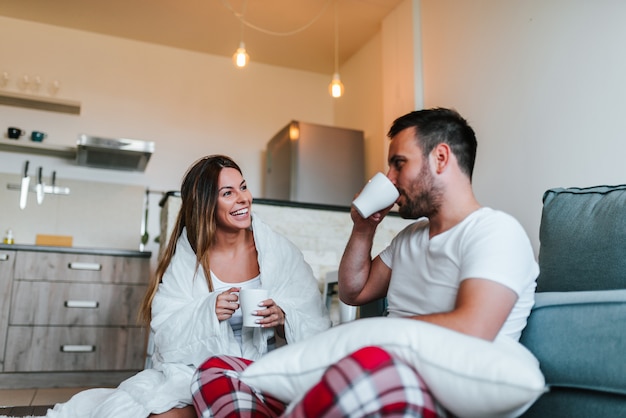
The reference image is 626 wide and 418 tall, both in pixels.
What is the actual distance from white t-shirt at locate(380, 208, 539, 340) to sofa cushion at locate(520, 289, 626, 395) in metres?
0.04

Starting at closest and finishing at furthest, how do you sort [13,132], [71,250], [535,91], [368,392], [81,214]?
[368,392], [535,91], [71,250], [13,132], [81,214]

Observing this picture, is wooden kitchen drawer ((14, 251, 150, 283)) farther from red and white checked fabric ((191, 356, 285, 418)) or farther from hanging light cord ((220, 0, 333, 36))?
red and white checked fabric ((191, 356, 285, 418))

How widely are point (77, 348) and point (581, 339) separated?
10.0 feet

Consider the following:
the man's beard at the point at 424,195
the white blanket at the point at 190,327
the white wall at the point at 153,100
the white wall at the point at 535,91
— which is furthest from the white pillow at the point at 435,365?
the white wall at the point at 153,100

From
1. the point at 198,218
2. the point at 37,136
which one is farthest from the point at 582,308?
the point at 37,136

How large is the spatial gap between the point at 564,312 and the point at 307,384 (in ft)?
1.92

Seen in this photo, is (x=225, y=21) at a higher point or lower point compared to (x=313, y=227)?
higher

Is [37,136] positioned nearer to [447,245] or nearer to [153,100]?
[153,100]

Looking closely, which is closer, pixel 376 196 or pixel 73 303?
pixel 376 196

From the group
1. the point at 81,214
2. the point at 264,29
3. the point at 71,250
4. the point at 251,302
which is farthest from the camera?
the point at 264,29

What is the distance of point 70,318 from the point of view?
3.38m

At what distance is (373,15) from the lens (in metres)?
4.29

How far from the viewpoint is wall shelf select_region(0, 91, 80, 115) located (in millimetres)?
4051

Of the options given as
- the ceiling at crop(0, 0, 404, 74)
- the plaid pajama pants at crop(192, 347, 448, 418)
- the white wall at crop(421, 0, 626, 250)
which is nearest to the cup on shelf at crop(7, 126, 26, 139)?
the ceiling at crop(0, 0, 404, 74)
